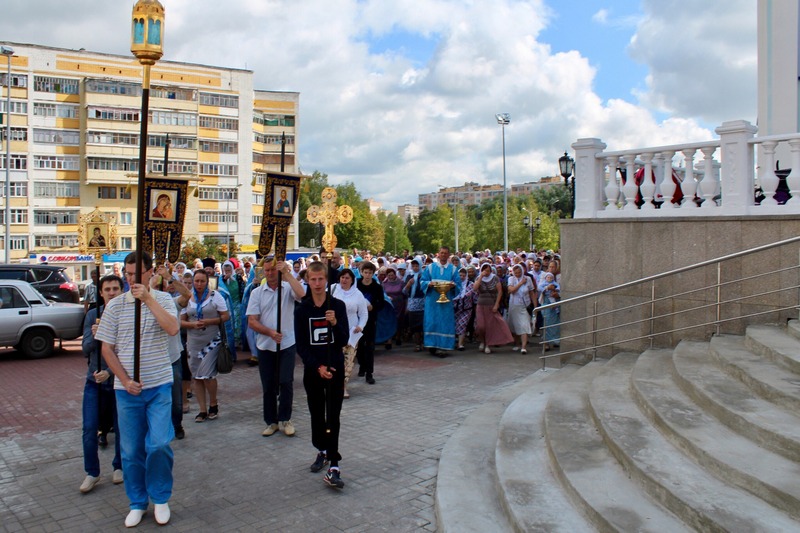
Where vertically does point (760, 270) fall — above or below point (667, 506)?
above

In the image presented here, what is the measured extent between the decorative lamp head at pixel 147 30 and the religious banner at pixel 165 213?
212 inches

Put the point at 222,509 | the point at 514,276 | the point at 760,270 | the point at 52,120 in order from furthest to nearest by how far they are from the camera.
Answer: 1. the point at 52,120
2. the point at 514,276
3. the point at 760,270
4. the point at 222,509

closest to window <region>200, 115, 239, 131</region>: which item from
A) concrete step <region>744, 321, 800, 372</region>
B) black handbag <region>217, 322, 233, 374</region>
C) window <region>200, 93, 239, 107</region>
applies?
window <region>200, 93, 239, 107</region>

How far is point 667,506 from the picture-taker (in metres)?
4.29

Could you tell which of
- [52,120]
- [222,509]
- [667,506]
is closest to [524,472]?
[667,506]

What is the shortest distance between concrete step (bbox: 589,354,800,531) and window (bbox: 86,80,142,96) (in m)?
56.7

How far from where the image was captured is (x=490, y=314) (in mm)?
13445

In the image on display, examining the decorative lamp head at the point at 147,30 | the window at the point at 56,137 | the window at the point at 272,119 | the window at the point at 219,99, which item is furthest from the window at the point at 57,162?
the decorative lamp head at the point at 147,30

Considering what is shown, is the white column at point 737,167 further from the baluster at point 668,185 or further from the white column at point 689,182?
the baluster at point 668,185

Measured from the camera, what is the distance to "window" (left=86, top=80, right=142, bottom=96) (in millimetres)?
55594

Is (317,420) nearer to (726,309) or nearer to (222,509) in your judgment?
(222,509)

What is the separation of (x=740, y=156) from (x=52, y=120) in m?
60.7

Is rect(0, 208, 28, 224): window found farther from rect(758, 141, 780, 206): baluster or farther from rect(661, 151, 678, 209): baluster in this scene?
rect(758, 141, 780, 206): baluster

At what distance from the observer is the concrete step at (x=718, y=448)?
3998mm
